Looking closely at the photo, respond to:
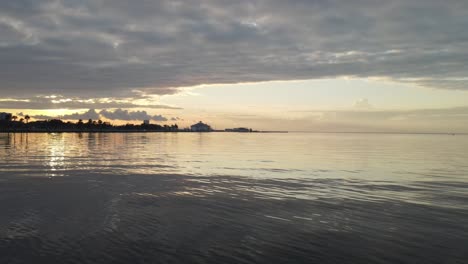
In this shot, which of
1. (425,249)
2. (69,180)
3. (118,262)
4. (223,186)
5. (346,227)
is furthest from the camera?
(69,180)

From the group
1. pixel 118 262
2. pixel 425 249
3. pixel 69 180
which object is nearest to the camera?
pixel 118 262

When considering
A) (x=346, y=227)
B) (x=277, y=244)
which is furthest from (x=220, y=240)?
(x=346, y=227)

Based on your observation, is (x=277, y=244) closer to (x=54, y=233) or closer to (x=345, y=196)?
(x=54, y=233)

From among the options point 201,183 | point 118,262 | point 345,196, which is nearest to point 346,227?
point 345,196

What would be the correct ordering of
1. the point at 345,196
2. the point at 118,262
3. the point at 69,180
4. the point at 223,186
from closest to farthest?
the point at 118,262 < the point at 345,196 < the point at 223,186 < the point at 69,180

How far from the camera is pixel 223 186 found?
102 feet

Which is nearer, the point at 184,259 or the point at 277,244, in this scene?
the point at 184,259

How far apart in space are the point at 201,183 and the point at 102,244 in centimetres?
1787

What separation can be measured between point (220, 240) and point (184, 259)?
8.44 feet

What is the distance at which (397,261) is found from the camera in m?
13.9

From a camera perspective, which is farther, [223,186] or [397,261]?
[223,186]

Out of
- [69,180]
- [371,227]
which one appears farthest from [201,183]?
[371,227]

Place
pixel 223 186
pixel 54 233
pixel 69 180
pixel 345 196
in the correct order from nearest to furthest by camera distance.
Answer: pixel 54 233
pixel 345 196
pixel 223 186
pixel 69 180

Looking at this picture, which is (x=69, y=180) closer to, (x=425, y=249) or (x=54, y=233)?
→ (x=54, y=233)
